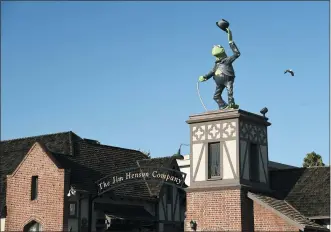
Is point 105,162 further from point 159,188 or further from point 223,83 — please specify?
point 223,83

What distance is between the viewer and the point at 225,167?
24.2 metres

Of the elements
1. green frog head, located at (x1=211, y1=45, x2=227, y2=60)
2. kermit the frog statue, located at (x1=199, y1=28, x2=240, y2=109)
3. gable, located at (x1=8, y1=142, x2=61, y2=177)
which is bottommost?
gable, located at (x1=8, y1=142, x2=61, y2=177)

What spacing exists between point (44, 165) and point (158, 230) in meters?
7.65

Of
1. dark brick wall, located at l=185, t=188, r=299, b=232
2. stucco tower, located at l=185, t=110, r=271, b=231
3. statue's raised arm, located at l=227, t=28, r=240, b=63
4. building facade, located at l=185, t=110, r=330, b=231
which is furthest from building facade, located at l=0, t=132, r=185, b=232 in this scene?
statue's raised arm, located at l=227, t=28, r=240, b=63


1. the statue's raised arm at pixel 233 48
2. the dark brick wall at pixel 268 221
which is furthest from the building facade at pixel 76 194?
the dark brick wall at pixel 268 221

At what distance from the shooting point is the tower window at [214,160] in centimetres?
2455

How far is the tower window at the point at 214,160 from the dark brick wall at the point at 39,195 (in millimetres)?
8425

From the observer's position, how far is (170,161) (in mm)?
36031

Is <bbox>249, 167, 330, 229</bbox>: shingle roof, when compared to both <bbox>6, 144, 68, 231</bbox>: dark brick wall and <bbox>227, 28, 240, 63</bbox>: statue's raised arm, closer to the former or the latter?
<bbox>227, 28, 240, 63</bbox>: statue's raised arm

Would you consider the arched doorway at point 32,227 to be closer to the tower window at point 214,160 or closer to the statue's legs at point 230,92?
the tower window at point 214,160

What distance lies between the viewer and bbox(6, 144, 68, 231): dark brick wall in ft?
97.7

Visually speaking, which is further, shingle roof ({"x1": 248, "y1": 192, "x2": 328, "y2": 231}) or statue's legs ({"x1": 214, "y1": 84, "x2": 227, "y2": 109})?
statue's legs ({"x1": 214, "y1": 84, "x2": 227, "y2": 109})

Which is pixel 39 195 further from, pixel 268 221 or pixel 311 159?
pixel 311 159

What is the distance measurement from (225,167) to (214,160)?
0.67m
